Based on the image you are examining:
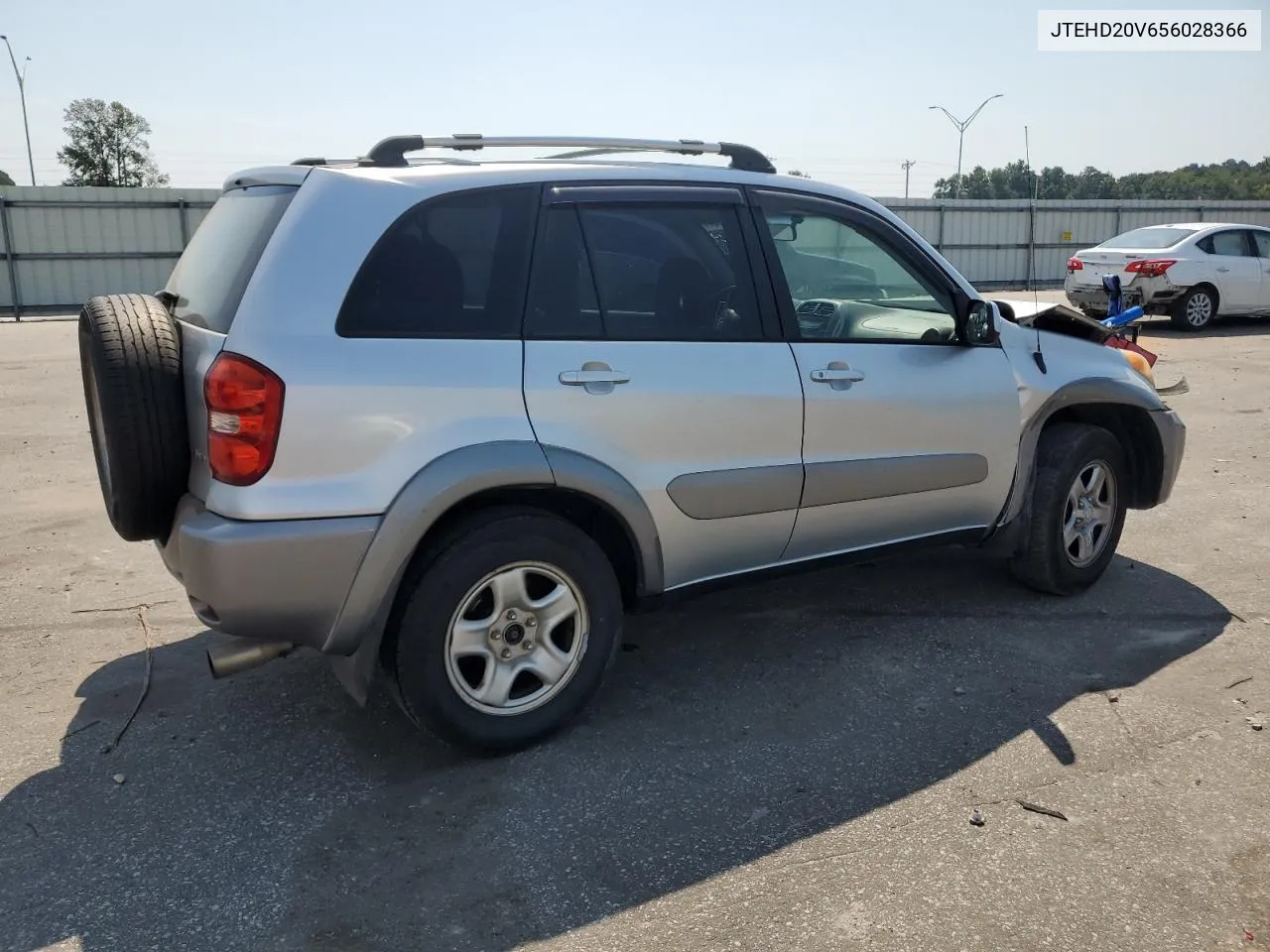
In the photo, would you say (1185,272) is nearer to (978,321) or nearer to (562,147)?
(978,321)

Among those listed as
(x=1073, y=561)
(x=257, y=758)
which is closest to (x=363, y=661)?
(x=257, y=758)

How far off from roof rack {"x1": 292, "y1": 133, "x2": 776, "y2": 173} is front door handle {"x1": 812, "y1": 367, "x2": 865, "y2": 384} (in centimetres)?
83

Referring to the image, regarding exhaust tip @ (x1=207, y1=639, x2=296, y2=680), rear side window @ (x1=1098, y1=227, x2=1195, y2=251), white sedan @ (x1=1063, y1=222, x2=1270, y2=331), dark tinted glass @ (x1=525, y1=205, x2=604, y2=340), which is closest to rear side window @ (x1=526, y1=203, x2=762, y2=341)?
dark tinted glass @ (x1=525, y1=205, x2=604, y2=340)

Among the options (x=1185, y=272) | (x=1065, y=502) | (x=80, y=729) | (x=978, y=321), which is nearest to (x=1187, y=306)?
(x=1185, y=272)

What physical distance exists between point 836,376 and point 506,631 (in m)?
1.53

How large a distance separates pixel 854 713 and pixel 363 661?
1712 millimetres

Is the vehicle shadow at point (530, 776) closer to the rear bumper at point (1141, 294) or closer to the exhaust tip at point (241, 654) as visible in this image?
the exhaust tip at point (241, 654)

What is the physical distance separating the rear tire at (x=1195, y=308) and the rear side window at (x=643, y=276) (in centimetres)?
1445

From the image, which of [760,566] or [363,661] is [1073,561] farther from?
[363,661]

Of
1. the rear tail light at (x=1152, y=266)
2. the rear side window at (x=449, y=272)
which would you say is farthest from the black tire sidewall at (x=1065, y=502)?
the rear tail light at (x=1152, y=266)

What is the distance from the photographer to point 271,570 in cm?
307

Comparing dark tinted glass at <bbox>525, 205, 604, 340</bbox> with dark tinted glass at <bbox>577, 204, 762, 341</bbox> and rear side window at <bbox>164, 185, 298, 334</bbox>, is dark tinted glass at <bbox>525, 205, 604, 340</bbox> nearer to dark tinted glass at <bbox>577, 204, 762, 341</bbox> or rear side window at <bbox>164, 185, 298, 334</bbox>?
dark tinted glass at <bbox>577, 204, 762, 341</bbox>

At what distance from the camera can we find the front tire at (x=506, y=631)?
3332mm

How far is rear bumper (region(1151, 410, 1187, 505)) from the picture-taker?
504 cm
